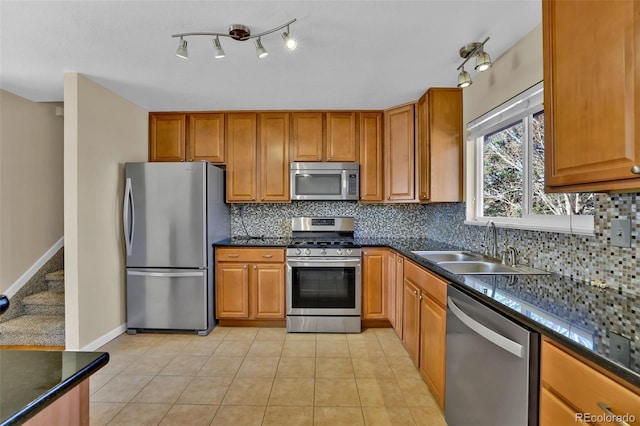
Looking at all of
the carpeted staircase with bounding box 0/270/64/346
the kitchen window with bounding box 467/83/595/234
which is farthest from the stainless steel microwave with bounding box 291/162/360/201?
the carpeted staircase with bounding box 0/270/64/346

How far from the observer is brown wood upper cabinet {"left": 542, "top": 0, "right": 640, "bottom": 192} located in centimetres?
94

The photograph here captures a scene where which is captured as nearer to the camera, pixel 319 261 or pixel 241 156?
pixel 319 261

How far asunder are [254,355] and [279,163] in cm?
198

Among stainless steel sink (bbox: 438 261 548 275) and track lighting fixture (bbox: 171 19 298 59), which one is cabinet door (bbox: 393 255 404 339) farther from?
track lighting fixture (bbox: 171 19 298 59)

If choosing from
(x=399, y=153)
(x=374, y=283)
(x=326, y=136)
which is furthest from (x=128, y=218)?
(x=399, y=153)

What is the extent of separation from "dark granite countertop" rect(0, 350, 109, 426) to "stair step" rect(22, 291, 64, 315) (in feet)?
9.84

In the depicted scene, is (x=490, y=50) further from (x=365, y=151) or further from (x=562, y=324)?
(x=562, y=324)

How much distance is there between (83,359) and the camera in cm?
72

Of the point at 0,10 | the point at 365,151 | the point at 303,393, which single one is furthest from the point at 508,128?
the point at 0,10

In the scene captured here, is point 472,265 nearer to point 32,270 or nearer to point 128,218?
point 128,218

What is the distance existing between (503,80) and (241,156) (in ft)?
8.43

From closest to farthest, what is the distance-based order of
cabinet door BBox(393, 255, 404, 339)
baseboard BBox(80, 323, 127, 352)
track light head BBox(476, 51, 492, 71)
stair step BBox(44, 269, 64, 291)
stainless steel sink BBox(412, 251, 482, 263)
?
1. track light head BBox(476, 51, 492, 71)
2. stainless steel sink BBox(412, 251, 482, 263)
3. baseboard BBox(80, 323, 127, 352)
4. cabinet door BBox(393, 255, 404, 339)
5. stair step BBox(44, 269, 64, 291)

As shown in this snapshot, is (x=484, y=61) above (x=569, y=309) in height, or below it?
above

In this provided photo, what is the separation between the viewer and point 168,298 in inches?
115
